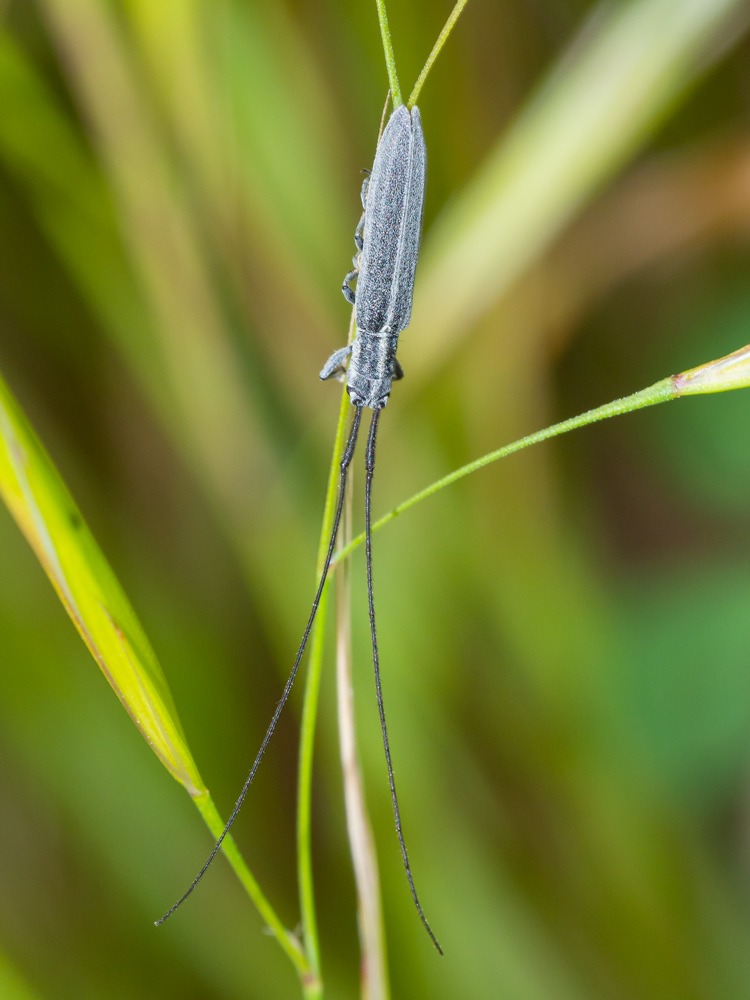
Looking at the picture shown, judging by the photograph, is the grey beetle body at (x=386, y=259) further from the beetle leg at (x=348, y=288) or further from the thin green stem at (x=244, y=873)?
the thin green stem at (x=244, y=873)

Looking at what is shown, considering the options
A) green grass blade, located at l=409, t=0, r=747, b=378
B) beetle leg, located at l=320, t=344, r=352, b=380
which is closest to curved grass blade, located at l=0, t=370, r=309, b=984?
beetle leg, located at l=320, t=344, r=352, b=380

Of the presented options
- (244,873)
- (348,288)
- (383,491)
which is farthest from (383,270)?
(244,873)

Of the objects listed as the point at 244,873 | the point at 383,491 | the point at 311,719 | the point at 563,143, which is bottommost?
the point at 244,873

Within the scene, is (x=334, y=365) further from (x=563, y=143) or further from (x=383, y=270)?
(x=563, y=143)

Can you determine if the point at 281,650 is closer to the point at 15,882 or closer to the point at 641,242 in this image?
the point at 15,882

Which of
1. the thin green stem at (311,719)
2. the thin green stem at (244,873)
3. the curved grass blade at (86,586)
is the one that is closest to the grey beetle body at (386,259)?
the thin green stem at (311,719)

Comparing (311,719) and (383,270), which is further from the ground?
(383,270)

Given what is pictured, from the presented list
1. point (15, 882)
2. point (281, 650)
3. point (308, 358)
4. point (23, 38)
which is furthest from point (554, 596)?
point (23, 38)
